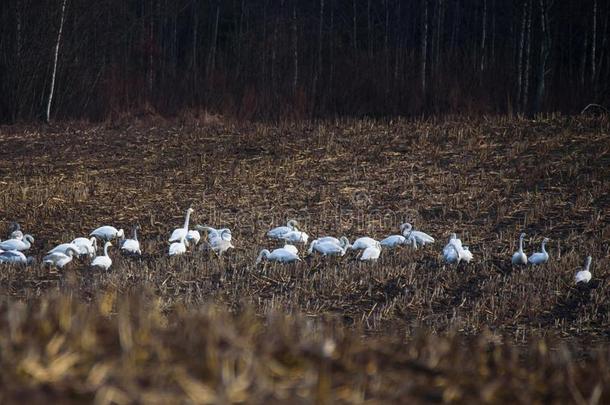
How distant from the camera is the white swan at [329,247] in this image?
11938 mm

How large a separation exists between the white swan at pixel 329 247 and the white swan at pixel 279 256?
16.0 inches

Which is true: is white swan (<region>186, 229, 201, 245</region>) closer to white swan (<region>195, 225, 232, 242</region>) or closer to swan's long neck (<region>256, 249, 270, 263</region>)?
white swan (<region>195, 225, 232, 242</region>)

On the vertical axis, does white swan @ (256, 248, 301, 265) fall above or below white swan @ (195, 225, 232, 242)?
below

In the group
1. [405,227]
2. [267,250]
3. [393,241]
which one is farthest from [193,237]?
[405,227]

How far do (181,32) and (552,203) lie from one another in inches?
951

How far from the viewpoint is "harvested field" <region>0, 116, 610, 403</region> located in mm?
3646

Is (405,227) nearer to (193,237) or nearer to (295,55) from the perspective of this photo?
(193,237)

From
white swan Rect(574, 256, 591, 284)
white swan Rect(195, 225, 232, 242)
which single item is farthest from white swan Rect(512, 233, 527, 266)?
white swan Rect(195, 225, 232, 242)

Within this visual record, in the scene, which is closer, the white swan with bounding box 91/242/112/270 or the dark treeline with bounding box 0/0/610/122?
the white swan with bounding box 91/242/112/270

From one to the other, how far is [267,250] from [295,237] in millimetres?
892

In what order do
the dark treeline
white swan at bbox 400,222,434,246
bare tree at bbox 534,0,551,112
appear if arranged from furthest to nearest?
the dark treeline, bare tree at bbox 534,0,551,112, white swan at bbox 400,222,434,246

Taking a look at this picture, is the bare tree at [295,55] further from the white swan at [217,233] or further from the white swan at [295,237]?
the white swan at [295,237]

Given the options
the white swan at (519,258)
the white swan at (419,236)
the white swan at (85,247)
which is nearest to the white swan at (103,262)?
the white swan at (85,247)

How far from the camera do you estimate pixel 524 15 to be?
80.6 ft
